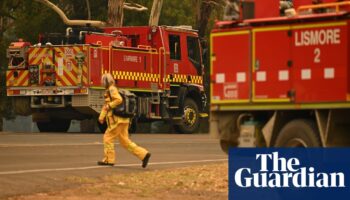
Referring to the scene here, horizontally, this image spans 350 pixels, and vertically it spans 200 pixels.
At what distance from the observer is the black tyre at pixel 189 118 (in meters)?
37.7

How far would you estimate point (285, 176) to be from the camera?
13773 mm

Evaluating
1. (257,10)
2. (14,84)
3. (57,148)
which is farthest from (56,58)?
(257,10)

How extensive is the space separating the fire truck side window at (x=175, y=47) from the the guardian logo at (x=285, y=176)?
22.7 meters

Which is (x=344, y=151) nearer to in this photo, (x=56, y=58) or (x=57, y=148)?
(x=57, y=148)

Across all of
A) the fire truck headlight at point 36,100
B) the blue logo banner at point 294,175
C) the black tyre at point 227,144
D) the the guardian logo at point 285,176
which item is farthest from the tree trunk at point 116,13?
the the guardian logo at point 285,176

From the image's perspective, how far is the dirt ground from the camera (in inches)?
648

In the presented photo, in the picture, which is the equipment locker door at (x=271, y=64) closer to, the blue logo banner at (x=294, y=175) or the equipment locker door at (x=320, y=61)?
the equipment locker door at (x=320, y=61)

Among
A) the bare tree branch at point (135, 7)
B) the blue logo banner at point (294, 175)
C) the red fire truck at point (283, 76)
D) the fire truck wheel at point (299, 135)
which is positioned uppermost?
the bare tree branch at point (135, 7)

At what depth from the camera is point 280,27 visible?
15.2m

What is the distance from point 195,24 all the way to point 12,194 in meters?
36.8

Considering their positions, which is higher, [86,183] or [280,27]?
[280,27]

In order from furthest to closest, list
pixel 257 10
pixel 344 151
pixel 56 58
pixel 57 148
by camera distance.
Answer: pixel 56 58 → pixel 57 148 → pixel 257 10 → pixel 344 151

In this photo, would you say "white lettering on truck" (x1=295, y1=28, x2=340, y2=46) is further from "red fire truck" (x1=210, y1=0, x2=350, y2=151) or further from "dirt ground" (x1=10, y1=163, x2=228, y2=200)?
"dirt ground" (x1=10, y1=163, x2=228, y2=200)

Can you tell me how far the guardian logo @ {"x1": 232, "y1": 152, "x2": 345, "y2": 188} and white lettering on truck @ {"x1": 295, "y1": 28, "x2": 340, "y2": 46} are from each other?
158 centimetres
